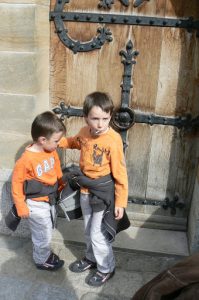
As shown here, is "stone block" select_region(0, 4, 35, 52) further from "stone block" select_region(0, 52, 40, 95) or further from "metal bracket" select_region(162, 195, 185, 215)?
"metal bracket" select_region(162, 195, 185, 215)

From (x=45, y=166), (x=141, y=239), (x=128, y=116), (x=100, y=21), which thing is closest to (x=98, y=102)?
(x=45, y=166)

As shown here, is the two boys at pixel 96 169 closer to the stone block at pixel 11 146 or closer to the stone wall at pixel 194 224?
the stone block at pixel 11 146

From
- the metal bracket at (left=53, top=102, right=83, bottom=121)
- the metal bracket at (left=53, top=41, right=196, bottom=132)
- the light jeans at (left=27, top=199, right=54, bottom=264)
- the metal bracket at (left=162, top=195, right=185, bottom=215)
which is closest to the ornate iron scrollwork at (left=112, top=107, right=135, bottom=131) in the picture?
the metal bracket at (left=53, top=41, right=196, bottom=132)

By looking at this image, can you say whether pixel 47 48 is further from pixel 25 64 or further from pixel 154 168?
pixel 154 168

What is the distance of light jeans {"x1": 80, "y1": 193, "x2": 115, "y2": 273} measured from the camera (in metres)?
2.37

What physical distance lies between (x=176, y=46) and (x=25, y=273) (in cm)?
183

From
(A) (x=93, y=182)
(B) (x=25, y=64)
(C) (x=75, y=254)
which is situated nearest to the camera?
(A) (x=93, y=182)

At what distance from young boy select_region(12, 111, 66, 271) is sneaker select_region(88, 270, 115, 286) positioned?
0.31 meters

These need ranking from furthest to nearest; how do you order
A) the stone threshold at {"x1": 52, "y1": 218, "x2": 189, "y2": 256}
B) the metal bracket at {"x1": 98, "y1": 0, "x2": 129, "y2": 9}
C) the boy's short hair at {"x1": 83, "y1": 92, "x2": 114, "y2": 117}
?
1. the stone threshold at {"x1": 52, "y1": 218, "x2": 189, "y2": 256}
2. the metal bracket at {"x1": 98, "y1": 0, "x2": 129, "y2": 9}
3. the boy's short hair at {"x1": 83, "y1": 92, "x2": 114, "y2": 117}

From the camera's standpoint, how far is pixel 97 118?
2.12 m

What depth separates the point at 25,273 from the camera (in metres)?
2.54

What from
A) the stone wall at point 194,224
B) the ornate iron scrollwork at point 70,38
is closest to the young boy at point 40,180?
the ornate iron scrollwork at point 70,38

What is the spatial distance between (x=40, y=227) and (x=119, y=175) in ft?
2.13

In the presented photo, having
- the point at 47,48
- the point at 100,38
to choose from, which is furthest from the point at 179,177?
the point at 47,48
